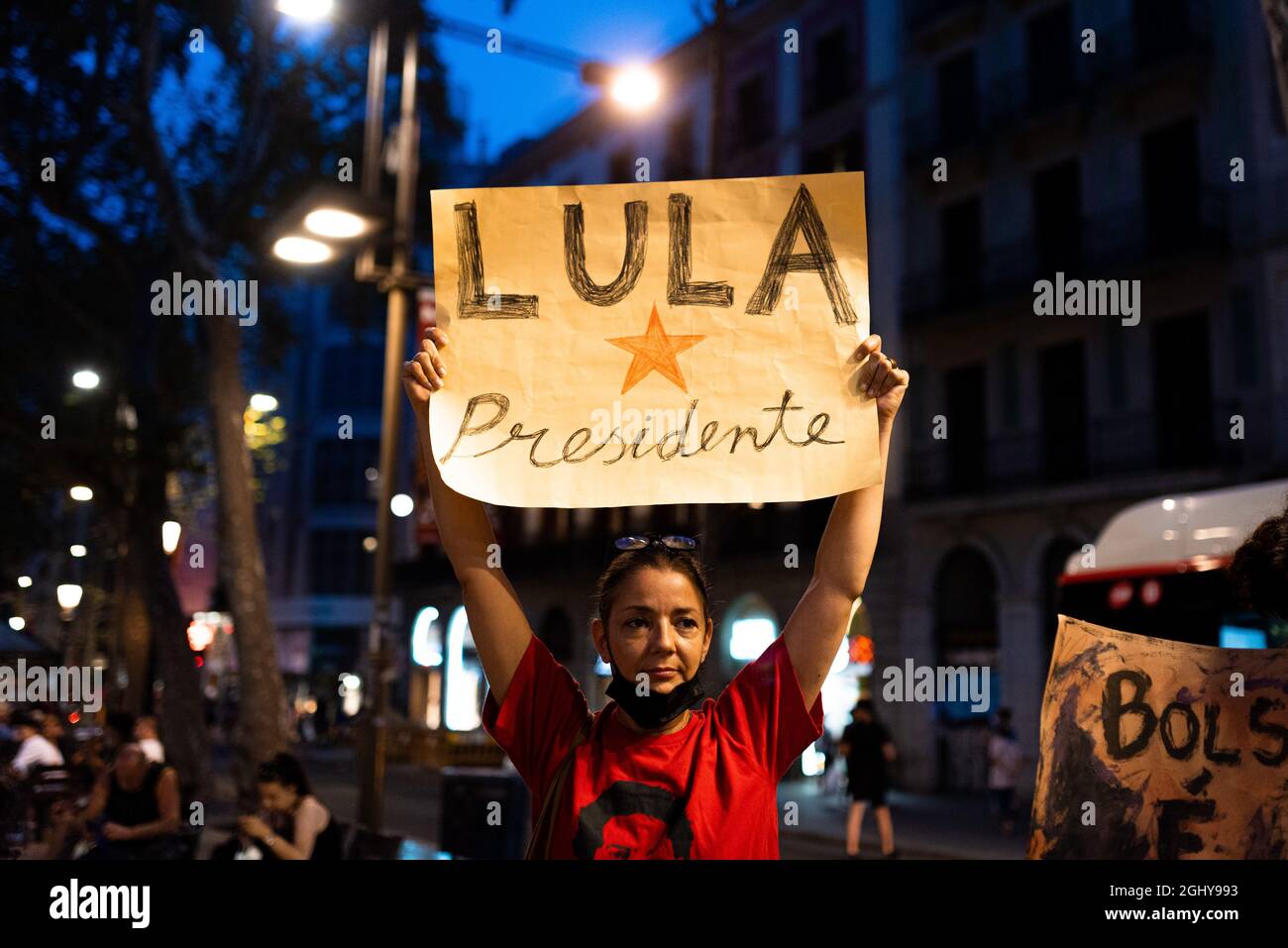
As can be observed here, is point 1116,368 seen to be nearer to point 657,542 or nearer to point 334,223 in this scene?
point 334,223

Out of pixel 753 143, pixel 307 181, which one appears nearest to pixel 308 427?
pixel 753 143

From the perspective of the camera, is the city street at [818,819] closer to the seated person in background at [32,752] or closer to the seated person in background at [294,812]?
the seated person in background at [32,752]

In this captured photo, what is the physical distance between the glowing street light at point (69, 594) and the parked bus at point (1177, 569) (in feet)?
84.0

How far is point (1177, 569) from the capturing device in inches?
385

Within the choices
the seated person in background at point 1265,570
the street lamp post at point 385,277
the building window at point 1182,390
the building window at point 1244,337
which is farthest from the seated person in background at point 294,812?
the building window at point 1244,337

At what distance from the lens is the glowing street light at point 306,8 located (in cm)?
1107

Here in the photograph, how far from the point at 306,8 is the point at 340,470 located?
4637cm

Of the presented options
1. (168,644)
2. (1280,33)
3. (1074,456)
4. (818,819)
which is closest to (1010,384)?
(1074,456)

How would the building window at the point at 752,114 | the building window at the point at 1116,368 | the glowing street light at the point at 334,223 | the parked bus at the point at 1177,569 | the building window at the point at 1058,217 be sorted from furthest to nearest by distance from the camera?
the building window at the point at 752,114 → the building window at the point at 1058,217 → the building window at the point at 1116,368 → the glowing street light at the point at 334,223 → the parked bus at the point at 1177,569

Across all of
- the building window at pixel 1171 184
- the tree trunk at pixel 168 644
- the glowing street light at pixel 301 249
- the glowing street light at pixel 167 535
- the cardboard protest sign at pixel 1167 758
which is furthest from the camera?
the building window at pixel 1171 184

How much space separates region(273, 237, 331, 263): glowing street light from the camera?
10866 millimetres

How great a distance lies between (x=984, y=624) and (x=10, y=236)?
18294 mm

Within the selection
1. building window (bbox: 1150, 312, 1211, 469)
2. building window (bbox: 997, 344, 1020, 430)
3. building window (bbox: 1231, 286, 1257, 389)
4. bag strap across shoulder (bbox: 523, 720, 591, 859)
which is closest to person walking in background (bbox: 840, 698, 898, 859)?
building window (bbox: 1150, 312, 1211, 469)
